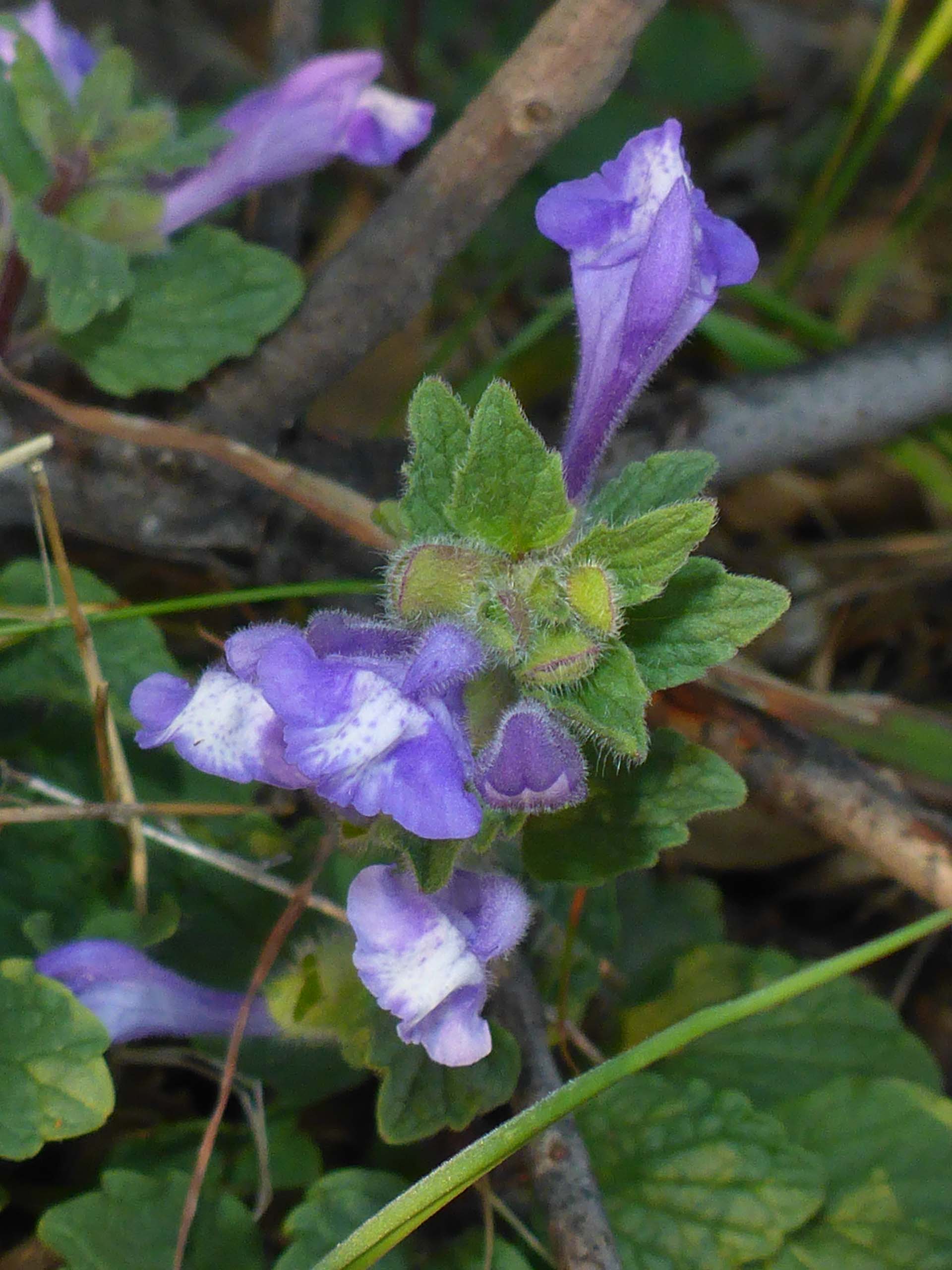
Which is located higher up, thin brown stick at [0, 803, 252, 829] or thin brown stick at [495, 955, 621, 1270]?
thin brown stick at [0, 803, 252, 829]

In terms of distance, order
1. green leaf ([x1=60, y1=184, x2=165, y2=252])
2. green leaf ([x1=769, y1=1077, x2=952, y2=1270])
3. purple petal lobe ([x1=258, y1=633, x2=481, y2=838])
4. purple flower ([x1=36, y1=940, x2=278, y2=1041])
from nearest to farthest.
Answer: purple petal lobe ([x1=258, y1=633, x2=481, y2=838]), purple flower ([x1=36, y1=940, x2=278, y2=1041]), green leaf ([x1=769, y1=1077, x2=952, y2=1270]), green leaf ([x1=60, y1=184, x2=165, y2=252])

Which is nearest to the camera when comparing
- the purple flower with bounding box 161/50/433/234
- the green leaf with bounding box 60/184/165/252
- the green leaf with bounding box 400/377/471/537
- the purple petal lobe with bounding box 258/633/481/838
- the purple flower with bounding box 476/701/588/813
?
the purple petal lobe with bounding box 258/633/481/838

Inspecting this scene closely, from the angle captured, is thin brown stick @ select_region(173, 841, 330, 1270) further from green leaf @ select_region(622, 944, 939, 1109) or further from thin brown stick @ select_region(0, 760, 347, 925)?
green leaf @ select_region(622, 944, 939, 1109)

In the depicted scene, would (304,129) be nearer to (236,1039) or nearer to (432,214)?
(432,214)

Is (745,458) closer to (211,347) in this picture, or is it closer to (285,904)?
(211,347)

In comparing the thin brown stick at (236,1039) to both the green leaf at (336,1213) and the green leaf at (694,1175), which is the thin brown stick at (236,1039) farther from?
the green leaf at (694,1175)

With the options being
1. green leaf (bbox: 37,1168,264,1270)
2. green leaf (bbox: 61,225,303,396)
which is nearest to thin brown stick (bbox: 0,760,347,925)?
green leaf (bbox: 37,1168,264,1270)

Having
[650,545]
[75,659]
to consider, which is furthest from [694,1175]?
[75,659]
